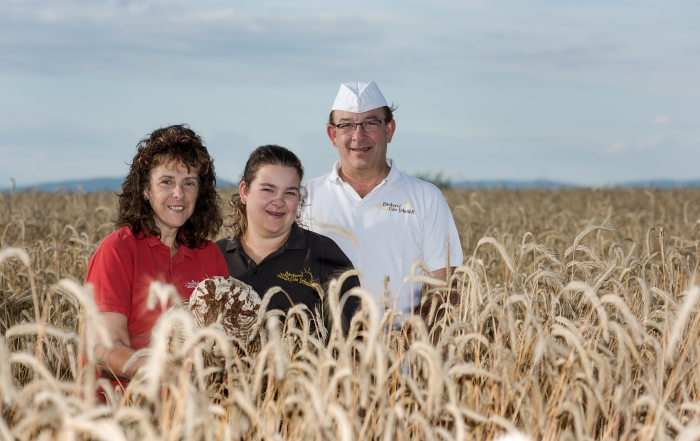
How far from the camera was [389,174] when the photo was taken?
17.1 feet

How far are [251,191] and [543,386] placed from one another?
2005 millimetres

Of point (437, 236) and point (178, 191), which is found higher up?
point (178, 191)

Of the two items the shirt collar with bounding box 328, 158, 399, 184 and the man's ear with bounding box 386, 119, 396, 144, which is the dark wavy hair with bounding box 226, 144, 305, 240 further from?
the man's ear with bounding box 386, 119, 396, 144

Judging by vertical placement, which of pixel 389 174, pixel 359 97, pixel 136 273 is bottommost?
pixel 136 273

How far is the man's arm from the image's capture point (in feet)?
Result: 10.1

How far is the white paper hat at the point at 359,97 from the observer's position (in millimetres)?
5145

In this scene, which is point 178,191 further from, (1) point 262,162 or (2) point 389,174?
(2) point 389,174

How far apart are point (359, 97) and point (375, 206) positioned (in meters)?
0.79

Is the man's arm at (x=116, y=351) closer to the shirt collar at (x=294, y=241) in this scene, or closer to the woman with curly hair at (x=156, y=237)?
the woman with curly hair at (x=156, y=237)

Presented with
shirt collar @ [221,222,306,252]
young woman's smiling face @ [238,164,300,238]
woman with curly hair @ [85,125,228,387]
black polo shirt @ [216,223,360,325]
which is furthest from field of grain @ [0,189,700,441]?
young woman's smiling face @ [238,164,300,238]

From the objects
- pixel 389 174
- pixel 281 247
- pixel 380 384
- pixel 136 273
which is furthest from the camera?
pixel 389 174

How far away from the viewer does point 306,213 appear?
5.25 meters

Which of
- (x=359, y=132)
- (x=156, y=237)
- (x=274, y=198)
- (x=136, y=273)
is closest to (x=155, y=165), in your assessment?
(x=156, y=237)

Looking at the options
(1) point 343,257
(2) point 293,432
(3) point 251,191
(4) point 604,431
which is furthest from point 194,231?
(4) point 604,431
